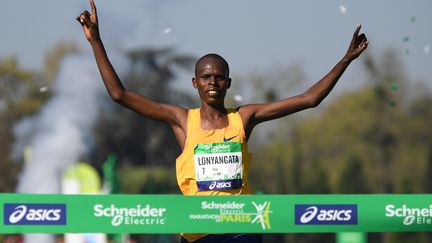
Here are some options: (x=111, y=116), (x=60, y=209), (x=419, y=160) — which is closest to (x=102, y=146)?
(x=111, y=116)

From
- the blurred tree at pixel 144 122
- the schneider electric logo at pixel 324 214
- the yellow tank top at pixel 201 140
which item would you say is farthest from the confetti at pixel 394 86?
the yellow tank top at pixel 201 140

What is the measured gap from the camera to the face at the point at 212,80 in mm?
6539

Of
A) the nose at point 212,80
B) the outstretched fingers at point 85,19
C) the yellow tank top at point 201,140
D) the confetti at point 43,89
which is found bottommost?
the yellow tank top at point 201,140

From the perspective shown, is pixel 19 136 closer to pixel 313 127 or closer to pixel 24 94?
pixel 24 94

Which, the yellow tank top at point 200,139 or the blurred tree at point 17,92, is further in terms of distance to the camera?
the blurred tree at point 17,92

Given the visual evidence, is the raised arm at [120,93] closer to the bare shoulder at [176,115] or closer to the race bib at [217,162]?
the bare shoulder at [176,115]

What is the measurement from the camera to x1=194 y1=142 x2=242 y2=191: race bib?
6512 mm

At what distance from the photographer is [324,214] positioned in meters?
7.23

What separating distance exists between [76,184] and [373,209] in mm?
15262

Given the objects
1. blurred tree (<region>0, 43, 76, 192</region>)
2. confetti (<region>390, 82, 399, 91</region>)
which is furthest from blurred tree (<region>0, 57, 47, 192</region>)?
confetti (<region>390, 82, 399, 91</region>)

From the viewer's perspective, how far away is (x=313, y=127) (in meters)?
31.9

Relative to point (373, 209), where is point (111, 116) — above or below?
above

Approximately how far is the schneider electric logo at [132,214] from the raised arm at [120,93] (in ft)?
2.03

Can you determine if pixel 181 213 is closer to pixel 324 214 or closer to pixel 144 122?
pixel 324 214
